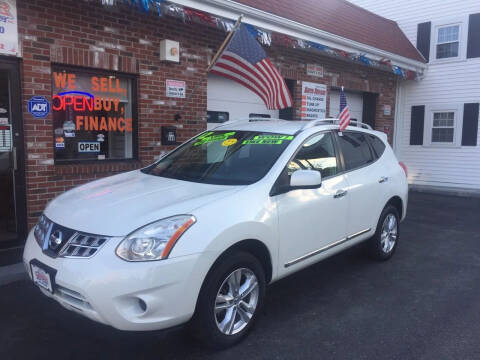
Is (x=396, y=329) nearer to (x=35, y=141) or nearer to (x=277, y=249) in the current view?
(x=277, y=249)

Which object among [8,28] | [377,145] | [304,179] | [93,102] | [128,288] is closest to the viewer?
[128,288]

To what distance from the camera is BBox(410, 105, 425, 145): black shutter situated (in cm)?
1356

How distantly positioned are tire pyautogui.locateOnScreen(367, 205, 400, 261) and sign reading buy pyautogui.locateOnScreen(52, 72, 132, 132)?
13.4 ft

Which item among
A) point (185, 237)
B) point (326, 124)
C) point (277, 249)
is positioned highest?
point (326, 124)

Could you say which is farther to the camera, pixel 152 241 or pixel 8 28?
pixel 8 28

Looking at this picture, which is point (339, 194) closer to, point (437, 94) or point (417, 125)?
point (417, 125)

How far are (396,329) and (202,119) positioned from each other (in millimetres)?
5042

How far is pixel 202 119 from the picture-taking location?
753 cm

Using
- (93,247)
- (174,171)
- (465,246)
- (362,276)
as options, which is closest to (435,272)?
(362,276)

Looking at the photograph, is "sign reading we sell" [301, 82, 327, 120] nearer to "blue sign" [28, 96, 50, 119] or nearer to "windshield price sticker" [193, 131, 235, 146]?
"windshield price sticker" [193, 131, 235, 146]

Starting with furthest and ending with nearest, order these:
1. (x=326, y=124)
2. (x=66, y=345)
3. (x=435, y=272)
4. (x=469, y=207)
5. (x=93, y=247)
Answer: (x=469, y=207), (x=435, y=272), (x=326, y=124), (x=66, y=345), (x=93, y=247)

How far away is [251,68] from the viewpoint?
241 inches

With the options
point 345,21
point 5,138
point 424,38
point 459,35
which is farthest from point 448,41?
point 5,138

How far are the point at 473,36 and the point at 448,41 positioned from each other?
0.79m
